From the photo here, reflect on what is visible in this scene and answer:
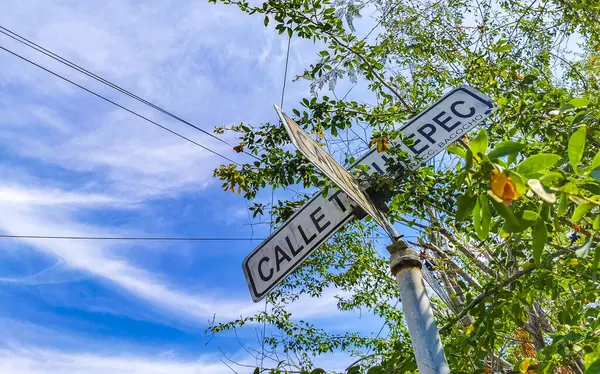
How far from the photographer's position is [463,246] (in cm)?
322

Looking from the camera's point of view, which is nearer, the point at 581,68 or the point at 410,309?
the point at 410,309

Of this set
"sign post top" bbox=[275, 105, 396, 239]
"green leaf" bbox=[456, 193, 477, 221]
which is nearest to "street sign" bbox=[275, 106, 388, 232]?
"sign post top" bbox=[275, 105, 396, 239]

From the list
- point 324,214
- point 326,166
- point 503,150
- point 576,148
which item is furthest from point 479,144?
point 324,214

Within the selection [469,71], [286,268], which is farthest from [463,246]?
[286,268]

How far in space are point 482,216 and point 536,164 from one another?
117 millimetres

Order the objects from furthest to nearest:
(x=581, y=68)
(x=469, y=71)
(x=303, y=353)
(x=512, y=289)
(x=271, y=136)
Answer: (x=303, y=353), (x=581, y=68), (x=469, y=71), (x=271, y=136), (x=512, y=289)

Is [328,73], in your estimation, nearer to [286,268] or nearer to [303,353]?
[286,268]

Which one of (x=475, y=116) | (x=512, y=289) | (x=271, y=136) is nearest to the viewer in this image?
(x=475, y=116)

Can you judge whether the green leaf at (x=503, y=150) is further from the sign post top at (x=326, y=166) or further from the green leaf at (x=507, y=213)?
the sign post top at (x=326, y=166)

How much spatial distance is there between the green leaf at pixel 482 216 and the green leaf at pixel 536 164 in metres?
0.07

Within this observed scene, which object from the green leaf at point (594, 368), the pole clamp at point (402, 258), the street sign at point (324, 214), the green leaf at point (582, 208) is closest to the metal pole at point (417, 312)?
the pole clamp at point (402, 258)

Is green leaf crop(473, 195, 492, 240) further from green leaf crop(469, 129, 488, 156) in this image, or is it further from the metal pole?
the metal pole

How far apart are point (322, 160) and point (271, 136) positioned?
169cm

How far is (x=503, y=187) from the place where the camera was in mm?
676
